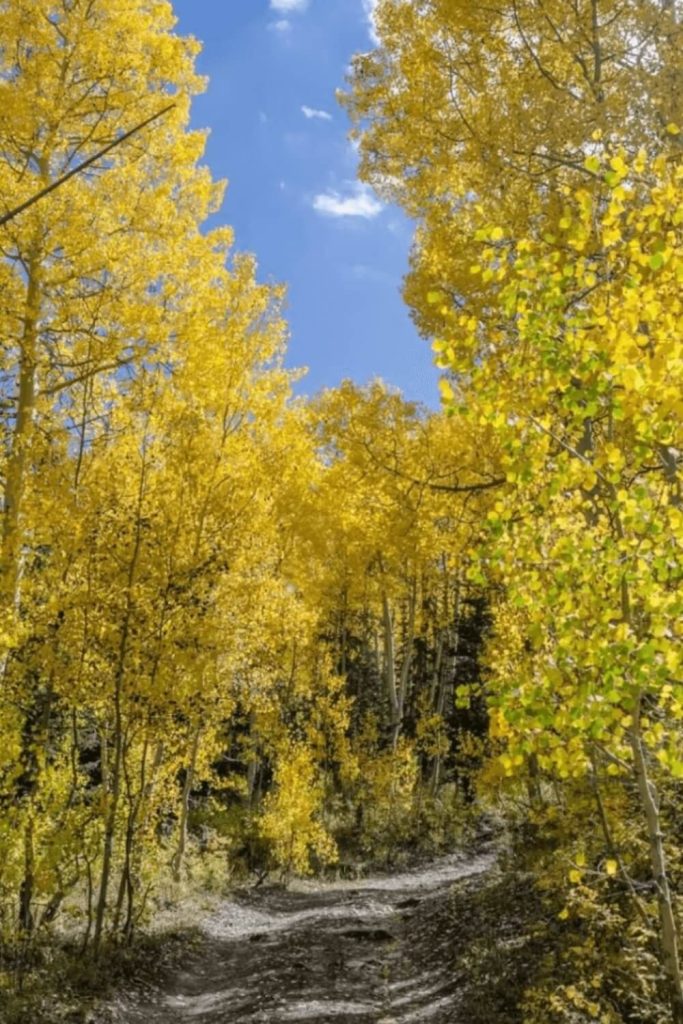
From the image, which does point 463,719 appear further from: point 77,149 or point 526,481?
point 526,481

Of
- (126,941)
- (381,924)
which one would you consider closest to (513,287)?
(126,941)

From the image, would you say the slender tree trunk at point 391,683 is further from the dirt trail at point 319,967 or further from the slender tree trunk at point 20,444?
the slender tree trunk at point 20,444

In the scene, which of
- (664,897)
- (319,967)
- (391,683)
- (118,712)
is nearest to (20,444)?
(118,712)

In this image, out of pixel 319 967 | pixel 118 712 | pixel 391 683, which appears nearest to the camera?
pixel 118 712

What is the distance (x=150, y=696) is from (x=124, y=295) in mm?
3748

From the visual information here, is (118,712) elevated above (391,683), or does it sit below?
below

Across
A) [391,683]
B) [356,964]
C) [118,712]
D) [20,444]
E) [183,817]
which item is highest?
[20,444]

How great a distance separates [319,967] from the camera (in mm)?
7809

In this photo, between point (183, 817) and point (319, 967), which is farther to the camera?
point (183, 817)

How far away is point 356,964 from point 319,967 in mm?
392

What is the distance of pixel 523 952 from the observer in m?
6.49

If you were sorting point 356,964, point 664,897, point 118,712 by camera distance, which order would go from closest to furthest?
point 664,897
point 118,712
point 356,964

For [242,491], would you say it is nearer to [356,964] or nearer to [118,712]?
[118,712]

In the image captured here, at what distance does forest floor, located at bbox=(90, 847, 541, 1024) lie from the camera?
6.29m
